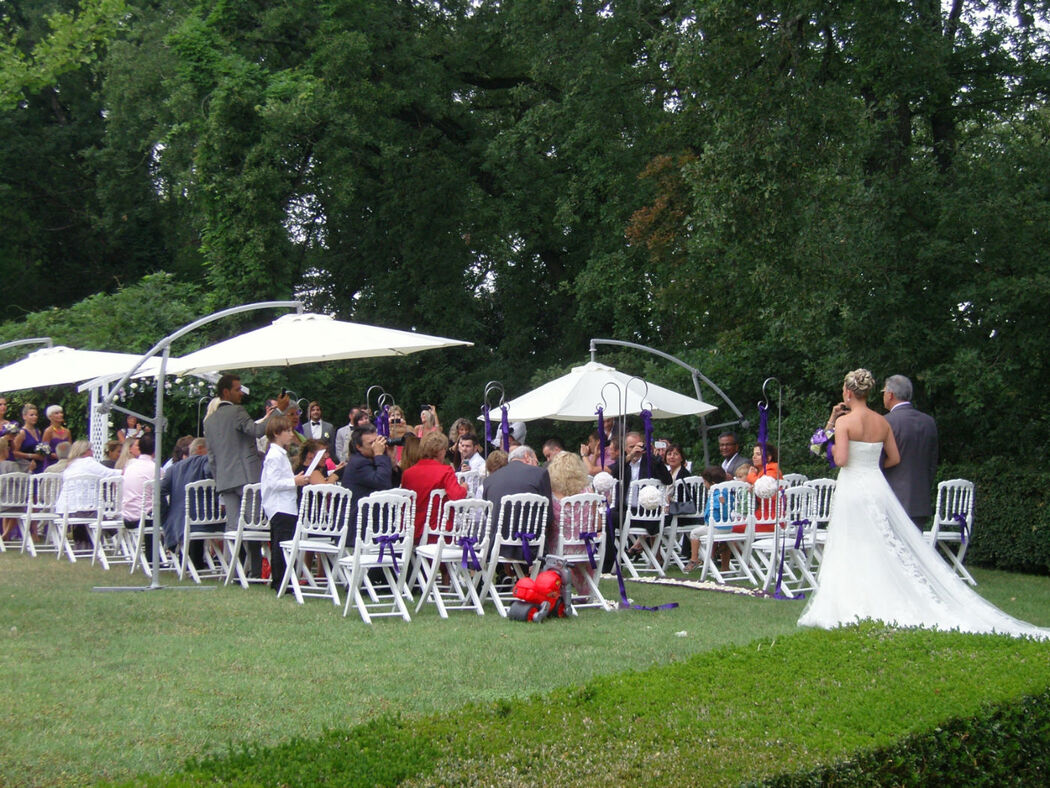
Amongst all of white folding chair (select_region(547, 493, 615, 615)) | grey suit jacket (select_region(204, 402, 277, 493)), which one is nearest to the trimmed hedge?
white folding chair (select_region(547, 493, 615, 615))

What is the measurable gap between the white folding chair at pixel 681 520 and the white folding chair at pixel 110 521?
605 cm

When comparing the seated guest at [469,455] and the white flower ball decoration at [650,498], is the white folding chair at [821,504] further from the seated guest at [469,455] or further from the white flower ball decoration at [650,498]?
the seated guest at [469,455]

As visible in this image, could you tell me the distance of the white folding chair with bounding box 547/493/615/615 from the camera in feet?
32.3

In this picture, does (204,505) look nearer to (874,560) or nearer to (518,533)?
(518,533)

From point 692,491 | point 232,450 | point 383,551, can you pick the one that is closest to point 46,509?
point 232,450

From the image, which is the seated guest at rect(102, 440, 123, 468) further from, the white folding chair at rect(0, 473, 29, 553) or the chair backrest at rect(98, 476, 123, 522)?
the chair backrest at rect(98, 476, 123, 522)

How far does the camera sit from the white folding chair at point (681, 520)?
42.3 feet

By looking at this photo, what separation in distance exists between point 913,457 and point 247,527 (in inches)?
246

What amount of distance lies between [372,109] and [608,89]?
15.3 ft

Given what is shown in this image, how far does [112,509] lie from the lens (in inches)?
516

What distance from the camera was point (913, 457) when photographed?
988cm

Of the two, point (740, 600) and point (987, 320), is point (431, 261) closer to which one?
point (987, 320)

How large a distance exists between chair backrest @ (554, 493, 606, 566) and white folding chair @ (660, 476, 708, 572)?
3.00 m

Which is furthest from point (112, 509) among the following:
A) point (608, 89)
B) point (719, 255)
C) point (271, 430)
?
point (608, 89)
